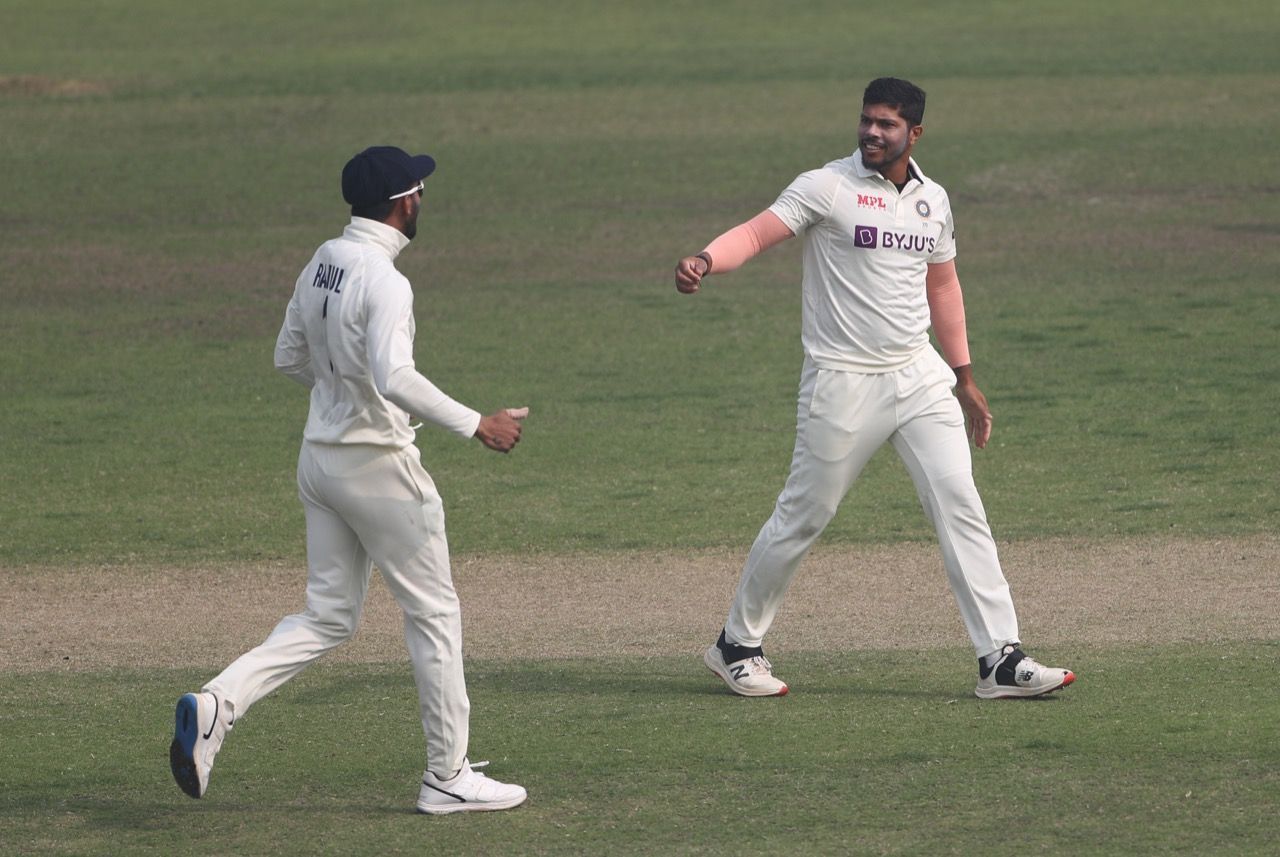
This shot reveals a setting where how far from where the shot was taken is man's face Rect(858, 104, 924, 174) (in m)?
7.41

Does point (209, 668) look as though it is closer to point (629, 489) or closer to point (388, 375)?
point (388, 375)

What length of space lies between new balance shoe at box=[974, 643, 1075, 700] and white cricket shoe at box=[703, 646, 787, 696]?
2.60 feet

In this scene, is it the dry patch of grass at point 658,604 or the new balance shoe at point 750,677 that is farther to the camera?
the dry patch of grass at point 658,604

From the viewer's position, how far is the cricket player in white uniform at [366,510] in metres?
6.03

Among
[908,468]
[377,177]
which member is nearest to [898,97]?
[908,468]

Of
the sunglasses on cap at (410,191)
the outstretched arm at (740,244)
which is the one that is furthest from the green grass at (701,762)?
the sunglasses on cap at (410,191)

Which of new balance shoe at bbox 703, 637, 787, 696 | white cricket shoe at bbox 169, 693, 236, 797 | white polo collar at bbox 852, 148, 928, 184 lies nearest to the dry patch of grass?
new balance shoe at bbox 703, 637, 787, 696

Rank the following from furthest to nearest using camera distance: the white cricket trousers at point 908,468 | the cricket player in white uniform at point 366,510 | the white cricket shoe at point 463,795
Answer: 1. the white cricket trousers at point 908,468
2. the white cricket shoe at point 463,795
3. the cricket player in white uniform at point 366,510

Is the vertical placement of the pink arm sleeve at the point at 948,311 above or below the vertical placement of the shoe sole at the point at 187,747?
above

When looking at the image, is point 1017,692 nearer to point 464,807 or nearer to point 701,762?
point 701,762

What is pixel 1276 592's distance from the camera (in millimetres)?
9070

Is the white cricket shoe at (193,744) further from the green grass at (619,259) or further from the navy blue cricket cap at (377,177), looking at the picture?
the green grass at (619,259)

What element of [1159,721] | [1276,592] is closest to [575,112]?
[1276,592]

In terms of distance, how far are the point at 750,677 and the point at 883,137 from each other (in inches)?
84.2
